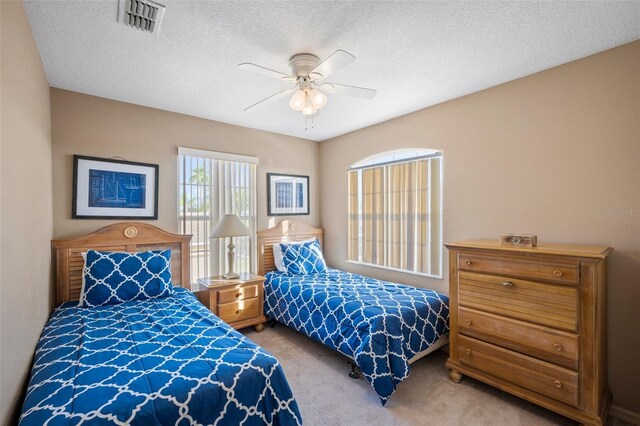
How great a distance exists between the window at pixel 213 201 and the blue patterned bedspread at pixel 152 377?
4.68 feet

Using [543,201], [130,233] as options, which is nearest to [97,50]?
[130,233]

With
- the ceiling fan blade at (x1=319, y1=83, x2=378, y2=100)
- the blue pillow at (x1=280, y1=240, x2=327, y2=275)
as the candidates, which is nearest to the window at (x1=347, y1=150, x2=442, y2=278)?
the blue pillow at (x1=280, y1=240, x2=327, y2=275)

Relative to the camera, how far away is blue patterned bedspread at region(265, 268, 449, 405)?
7.16 ft

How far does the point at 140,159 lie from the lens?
10.0 ft

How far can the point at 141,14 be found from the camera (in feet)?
5.41

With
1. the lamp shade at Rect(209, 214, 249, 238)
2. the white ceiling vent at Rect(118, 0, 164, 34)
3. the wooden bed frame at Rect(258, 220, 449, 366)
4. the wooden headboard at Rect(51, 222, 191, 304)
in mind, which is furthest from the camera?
the wooden bed frame at Rect(258, 220, 449, 366)

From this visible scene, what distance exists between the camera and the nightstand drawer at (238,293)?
3.09 metres

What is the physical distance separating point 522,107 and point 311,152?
276 cm

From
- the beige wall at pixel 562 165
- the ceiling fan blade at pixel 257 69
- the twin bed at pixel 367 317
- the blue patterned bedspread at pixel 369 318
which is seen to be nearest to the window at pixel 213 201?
the twin bed at pixel 367 317

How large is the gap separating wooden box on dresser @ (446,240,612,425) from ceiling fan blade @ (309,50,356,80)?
5.32 feet

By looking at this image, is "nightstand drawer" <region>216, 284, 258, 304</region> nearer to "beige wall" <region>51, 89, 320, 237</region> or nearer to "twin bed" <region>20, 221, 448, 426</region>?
"twin bed" <region>20, 221, 448, 426</region>

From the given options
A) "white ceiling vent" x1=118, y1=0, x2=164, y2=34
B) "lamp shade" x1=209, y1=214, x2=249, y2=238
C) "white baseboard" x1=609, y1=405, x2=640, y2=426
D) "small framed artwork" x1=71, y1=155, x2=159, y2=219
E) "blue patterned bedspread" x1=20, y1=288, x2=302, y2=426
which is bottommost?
"white baseboard" x1=609, y1=405, x2=640, y2=426

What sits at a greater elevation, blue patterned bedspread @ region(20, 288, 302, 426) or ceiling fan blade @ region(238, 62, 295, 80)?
ceiling fan blade @ region(238, 62, 295, 80)

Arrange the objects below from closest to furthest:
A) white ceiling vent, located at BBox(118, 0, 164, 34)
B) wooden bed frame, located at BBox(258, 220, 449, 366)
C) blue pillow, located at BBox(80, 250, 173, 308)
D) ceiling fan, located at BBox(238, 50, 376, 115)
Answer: white ceiling vent, located at BBox(118, 0, 164, 34), ceiling fan, located at BBox(238, 50, 376, 115), blue pillow, located at BBox(80, 250, 173, 308), wooden bed frame, located at BBox(258, 220, 449, 366)
